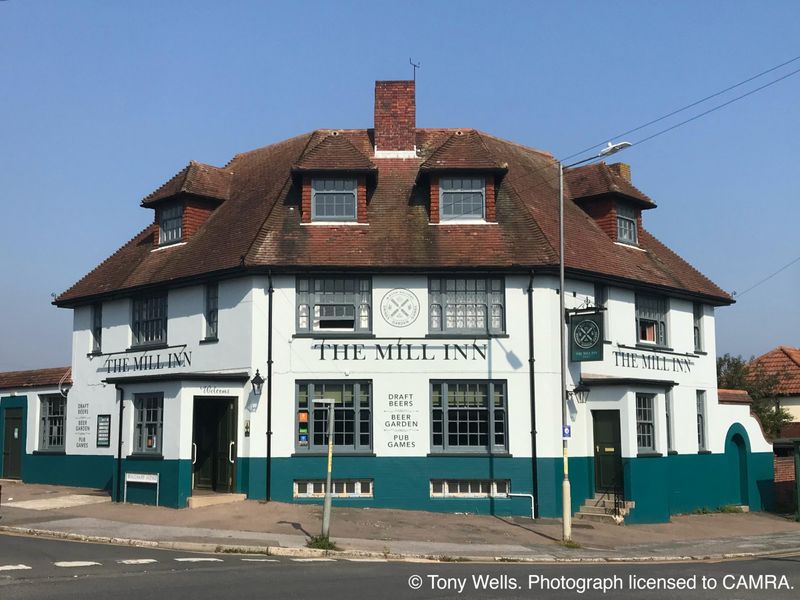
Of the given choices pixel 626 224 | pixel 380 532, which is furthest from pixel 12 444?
pixel 626 224

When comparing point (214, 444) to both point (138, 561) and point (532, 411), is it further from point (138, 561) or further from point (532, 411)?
point (138, 561)

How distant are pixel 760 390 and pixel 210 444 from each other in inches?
893

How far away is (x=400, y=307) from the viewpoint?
80.0 feet

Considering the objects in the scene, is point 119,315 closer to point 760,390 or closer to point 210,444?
point 210,444

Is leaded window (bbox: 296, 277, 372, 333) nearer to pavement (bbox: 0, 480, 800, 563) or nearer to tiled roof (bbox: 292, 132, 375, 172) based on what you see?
tiled roof (bbox: 292, 132, 375, 172)

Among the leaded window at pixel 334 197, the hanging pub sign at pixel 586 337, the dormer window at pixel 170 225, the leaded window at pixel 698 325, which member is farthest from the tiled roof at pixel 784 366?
the dormer window at pixel 170 225

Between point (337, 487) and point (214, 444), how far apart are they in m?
3.67

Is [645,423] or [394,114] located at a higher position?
[394,114]

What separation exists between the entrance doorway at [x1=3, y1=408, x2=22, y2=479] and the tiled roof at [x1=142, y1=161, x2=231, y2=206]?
378 inches

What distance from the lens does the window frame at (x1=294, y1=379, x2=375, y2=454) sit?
944 inches

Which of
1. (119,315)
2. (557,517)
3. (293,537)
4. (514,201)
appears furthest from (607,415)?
(119,315)

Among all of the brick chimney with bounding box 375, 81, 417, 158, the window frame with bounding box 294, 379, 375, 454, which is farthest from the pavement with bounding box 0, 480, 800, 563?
the brick chimney with bounding box 375, 81, 417, 158

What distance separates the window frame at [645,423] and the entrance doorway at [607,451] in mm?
639

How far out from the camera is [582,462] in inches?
965
